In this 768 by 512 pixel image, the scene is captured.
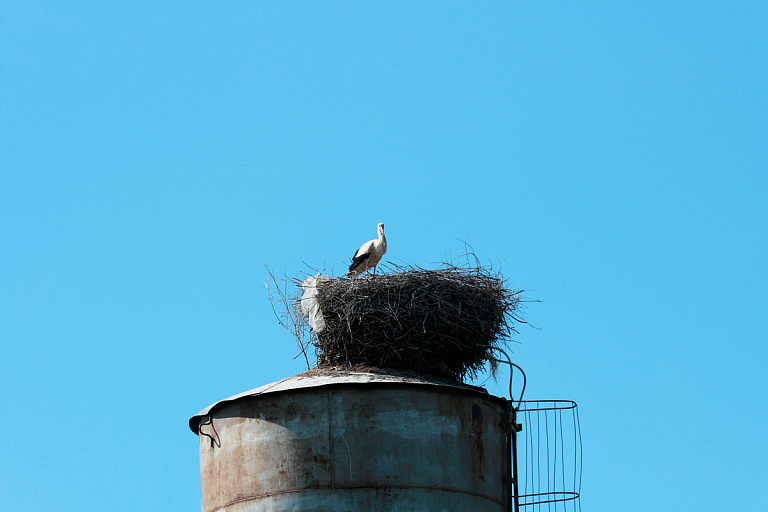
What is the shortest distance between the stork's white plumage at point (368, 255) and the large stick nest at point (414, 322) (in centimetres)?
356

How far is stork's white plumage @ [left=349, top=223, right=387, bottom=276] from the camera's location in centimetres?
1866

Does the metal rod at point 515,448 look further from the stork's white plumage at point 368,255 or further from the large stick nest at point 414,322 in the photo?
the stork's white plumage at point 368,255

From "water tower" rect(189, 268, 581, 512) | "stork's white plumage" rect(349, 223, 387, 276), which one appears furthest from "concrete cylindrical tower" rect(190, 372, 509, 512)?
"stork's white plumage" rect(349, 223, 387, 276)

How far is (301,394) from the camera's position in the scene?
41.8ft

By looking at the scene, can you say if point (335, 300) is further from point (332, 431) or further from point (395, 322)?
point (332, 431)

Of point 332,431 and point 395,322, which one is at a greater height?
point 395,322

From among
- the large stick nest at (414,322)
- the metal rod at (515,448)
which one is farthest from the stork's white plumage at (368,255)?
the metal rod at (515,448)

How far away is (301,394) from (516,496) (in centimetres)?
316

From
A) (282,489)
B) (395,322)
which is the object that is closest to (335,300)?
(395,322)

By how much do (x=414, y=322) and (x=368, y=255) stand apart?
182 inches

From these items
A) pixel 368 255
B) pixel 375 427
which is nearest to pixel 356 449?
pixel 375 427

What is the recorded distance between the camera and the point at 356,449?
12289 mm

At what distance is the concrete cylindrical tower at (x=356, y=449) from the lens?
→ 1215cm

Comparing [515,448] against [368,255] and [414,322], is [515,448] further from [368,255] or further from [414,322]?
[368,255]
